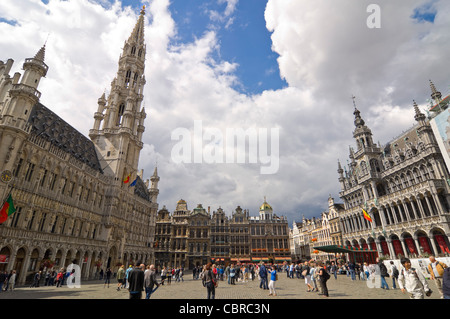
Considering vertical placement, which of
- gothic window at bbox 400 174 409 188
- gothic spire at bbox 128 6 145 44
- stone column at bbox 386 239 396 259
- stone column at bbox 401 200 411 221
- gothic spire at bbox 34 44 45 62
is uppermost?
gothic spire at bbox 128 6 145 44

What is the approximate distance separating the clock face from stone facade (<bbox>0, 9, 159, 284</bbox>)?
0.92 feet

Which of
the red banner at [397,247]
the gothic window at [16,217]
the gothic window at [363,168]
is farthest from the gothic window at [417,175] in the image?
the gothic window at [16,217]

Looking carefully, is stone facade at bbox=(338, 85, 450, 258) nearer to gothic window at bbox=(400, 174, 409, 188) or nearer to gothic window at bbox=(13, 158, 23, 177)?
gothic window at bbox=(400, 174, 409, 188)

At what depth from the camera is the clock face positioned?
70.8 feet

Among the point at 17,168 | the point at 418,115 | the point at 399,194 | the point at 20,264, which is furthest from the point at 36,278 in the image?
the point at 418,115

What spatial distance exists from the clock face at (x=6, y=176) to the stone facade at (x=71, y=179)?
0.92 ft

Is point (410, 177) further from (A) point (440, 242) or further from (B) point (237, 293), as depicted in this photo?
(B) point (237, 293)

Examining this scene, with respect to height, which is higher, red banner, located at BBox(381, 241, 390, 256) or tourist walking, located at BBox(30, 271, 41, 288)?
red banner, located at BBox(381, 241, 390, 256)

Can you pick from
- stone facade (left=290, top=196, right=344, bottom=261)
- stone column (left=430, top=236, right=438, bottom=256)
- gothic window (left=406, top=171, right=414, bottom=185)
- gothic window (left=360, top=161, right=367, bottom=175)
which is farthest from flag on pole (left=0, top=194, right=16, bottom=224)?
stone facade (left=290, top=196, right=344, bottom=261)
